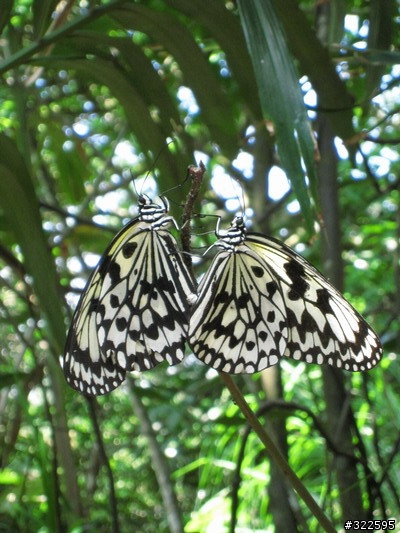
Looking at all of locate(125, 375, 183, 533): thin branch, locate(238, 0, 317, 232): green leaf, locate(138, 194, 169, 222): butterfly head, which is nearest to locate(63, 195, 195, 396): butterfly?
locate(138, 194, 169, 222): butterfly head

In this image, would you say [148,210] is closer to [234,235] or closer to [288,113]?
[234,235]

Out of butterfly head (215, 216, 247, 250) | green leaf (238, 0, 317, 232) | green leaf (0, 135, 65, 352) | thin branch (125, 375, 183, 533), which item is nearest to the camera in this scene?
green leaf (238, 0, 317, 232)

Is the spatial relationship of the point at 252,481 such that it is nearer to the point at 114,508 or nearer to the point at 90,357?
the point at 114,508

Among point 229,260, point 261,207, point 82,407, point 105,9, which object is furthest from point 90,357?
point 82,407

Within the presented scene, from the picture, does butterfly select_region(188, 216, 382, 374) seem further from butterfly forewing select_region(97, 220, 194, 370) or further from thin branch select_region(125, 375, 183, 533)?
thin branch select_region(125, 375, 183, 533)

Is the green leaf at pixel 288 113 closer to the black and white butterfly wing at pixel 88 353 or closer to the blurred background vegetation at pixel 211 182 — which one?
the blurred background vegetation at pixel 211 182

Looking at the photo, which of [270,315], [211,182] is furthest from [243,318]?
[211,182]
